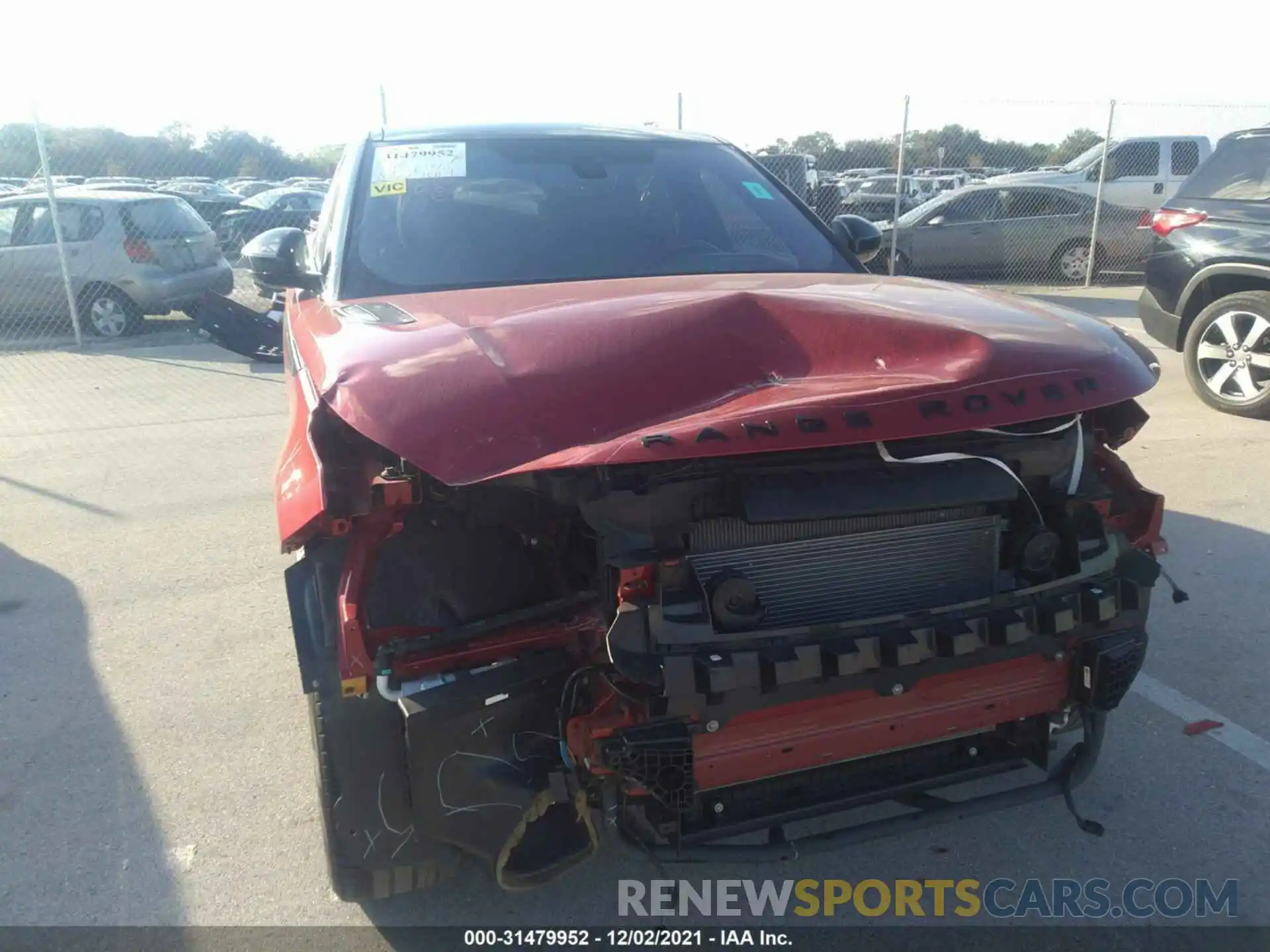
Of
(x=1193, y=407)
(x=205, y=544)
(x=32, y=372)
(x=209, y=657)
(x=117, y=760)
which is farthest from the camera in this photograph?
(x=32, y=372)

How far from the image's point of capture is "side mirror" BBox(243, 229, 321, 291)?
3.48m

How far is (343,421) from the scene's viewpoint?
2.16m

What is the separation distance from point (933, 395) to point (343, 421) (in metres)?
1.21

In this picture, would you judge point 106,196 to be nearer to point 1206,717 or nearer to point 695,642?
point 695,642

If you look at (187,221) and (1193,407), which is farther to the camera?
(187,221)

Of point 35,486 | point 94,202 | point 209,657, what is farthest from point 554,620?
point 94,202

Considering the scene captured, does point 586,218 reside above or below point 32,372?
above

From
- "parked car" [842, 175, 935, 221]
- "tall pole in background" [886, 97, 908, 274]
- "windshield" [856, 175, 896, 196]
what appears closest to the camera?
"tall pole in background" [886, 97, 908, 274]

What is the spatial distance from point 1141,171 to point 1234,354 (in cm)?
942

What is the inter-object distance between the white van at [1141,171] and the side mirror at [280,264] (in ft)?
43.3

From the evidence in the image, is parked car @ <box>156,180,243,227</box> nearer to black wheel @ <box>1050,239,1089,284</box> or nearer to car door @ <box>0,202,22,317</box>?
car door @ <box>0,202,22,317</box>

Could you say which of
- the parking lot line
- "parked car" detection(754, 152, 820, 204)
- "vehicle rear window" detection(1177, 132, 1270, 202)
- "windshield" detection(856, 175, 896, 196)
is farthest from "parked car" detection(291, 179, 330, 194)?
the parking lot line

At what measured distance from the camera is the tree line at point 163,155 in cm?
2539

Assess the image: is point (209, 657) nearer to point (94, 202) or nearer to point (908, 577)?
point (908, 577)
